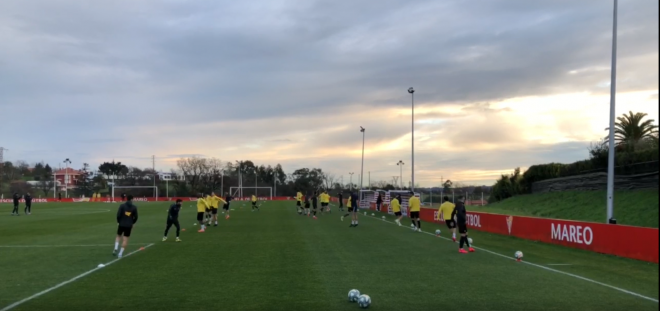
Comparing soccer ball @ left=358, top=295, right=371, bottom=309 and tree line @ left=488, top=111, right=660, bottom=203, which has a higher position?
tree line @ left=488, top=111, right=660, bottom=203

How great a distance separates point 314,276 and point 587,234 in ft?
33.1

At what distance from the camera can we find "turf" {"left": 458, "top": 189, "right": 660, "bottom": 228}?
16.8 metres

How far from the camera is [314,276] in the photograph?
39.2ft

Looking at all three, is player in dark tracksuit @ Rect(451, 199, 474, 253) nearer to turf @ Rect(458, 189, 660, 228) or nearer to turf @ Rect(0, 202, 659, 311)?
turf @ Rect(0, 202, 659, 311)

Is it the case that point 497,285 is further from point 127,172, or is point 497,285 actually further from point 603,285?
point 127,172

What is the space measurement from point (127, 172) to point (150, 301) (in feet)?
483

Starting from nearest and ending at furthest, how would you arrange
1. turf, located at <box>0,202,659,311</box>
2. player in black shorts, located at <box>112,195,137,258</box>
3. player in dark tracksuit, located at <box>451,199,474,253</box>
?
1. turf, located at <box>0,202,659,311</box>
2. player in black shorts, located at <box>112,195,137,258</box>
3. player in dark tracksuit, located at <box>451,199,474,253</box>

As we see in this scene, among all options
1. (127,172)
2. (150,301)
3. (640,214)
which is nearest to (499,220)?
(640,214)

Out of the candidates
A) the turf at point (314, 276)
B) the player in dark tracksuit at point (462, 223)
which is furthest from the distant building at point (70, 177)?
the player in dark tracksuit at point (462, 223)

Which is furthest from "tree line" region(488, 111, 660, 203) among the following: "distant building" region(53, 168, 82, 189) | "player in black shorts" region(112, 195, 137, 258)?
"distant building" region(53, 168, 82, 189)

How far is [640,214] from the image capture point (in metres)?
18.2

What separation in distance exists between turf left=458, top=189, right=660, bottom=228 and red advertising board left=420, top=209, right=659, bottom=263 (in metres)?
0.63

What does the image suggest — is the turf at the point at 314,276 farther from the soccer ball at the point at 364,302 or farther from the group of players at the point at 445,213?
the group of players at the point at 445,213

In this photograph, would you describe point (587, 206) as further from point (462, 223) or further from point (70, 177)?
point (70, 177)
